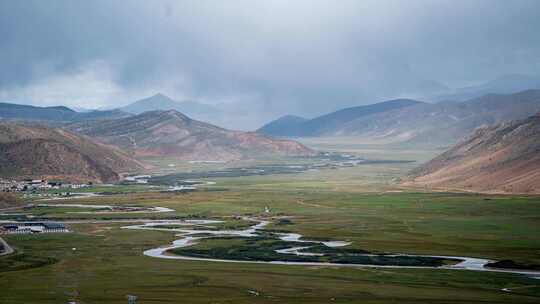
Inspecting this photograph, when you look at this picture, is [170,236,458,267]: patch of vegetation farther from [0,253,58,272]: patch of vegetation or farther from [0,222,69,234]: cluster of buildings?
[0,222,69,234]: cluster of buildings

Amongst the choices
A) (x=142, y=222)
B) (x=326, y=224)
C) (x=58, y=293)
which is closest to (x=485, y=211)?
(x=326, y=224)

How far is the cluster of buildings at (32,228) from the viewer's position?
117281mm

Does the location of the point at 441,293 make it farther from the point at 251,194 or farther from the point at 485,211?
the point at 251,194

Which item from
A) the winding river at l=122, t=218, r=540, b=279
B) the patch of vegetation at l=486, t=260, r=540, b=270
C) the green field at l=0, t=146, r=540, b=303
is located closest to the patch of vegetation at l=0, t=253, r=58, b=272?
the green field at l=0, t=146, r=540, b=303

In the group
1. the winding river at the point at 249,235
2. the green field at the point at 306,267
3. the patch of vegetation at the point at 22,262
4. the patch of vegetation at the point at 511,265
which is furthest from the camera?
the winding river at the point at 249,235

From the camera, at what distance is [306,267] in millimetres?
88938

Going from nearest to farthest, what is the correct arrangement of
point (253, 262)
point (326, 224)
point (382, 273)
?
1. point (382, 273)
2. point (253, 262)
3. point (326, 224)

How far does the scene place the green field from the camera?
73688 mm

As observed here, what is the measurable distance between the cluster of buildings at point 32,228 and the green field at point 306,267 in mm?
3042

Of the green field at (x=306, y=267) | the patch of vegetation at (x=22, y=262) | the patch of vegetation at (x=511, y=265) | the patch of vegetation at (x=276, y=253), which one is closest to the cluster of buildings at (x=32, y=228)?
the green field at (x=306, y=267)

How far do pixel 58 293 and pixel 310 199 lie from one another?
335ft

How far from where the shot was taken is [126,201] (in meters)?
165

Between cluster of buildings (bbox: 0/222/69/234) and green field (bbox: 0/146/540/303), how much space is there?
3042mm

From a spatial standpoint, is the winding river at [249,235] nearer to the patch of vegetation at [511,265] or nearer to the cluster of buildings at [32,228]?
the patch of vegetation at [511,265]
